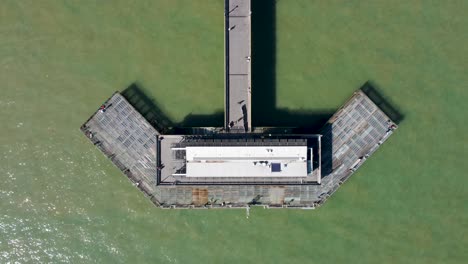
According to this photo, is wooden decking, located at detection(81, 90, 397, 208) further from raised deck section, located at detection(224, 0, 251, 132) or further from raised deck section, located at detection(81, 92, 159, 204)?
raised deck section, located at detection(224, 0, 251, 132)

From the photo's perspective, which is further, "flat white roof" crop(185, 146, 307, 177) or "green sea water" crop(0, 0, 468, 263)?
"green sea water" crop(0, 0, 468, 263)

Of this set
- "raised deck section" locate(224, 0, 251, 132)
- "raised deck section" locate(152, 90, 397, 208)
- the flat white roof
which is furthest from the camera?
"raised deck section" locate(224, 0, 251, 132)

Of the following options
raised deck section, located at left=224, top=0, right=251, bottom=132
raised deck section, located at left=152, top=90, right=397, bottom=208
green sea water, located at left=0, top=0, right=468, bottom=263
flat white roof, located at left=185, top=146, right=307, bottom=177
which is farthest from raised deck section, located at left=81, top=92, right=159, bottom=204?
raised deck section, located at left=224, top=0, right=251, bottom=132

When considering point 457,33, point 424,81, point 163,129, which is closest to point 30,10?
point 163,129

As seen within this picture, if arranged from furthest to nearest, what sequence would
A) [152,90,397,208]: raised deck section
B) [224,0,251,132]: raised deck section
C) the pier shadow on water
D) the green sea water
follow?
the pier shadow on water < the green sea water < [224,0,251,132]: raised deck section < [152,90,397,208]: raised deck section

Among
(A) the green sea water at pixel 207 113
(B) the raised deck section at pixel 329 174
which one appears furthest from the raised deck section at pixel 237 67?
(B) the raised deck section at pixel 329 174

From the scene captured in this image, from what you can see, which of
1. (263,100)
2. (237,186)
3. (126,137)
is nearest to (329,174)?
(237,186)
